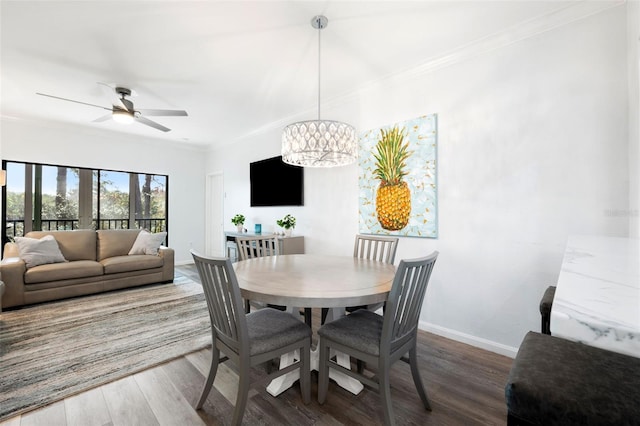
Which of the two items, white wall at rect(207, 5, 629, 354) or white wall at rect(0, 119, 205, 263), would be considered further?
white wall at rect(0, 119, 205, 263)

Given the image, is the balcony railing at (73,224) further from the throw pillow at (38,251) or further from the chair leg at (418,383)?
the chair leg at (418,383)

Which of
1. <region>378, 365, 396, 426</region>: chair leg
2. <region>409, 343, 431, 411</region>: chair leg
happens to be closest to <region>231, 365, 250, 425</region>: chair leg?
<region>378, 365, 396, 426</region>: chair leg

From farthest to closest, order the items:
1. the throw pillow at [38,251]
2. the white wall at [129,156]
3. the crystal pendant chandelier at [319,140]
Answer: the white wall at [129,156]
the throw pillow at [38,251]
the crystal pendant chandelier at [319,140]

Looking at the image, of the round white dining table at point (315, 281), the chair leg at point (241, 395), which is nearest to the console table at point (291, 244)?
the round white dining table at point (315, 281)

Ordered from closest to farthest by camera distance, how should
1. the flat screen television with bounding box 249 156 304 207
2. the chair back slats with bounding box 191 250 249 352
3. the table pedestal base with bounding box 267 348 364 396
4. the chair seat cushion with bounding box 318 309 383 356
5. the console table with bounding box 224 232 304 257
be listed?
1. the chair back slats with bounding box 191 250 249 352
2. the chair seat cushion with bounding box 318 309 383 356
3. the table pedestal base with bounding box 267 348 364 396
4. the console table with bounding box 224 232 304 257
5. the flat screen television with bounding box 249 156 304 207

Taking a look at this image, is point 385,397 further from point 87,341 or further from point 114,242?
point 114,242

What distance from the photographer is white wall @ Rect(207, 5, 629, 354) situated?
1.90 metres

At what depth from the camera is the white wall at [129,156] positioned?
14.5ft

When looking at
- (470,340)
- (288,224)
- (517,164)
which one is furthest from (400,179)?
(288,224)

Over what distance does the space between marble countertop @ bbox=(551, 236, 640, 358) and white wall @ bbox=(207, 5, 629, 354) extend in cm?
149

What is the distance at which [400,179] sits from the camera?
2939 mm

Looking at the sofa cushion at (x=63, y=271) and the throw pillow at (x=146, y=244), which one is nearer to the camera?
the sofa cushion at (x=63, y=271)

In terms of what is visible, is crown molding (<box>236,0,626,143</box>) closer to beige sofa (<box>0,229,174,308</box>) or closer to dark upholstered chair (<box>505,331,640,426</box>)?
dark upholstered chair (<box>505,331,640,426</box>)

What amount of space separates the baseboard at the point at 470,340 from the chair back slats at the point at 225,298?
2.04 meters
